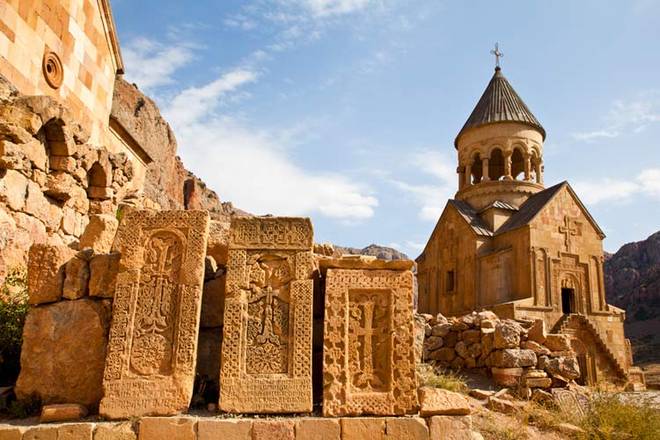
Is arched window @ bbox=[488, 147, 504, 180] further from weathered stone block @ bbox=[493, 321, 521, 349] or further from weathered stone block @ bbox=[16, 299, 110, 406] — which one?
weathered stone block @ bbox=[16, 299, 110, 406]

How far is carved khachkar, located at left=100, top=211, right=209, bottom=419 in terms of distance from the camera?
135 inches

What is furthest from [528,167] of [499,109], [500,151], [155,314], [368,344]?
[155,314]

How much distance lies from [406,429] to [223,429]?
3.89 feet

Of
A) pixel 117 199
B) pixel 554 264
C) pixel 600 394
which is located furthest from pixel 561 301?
pixel 117 199

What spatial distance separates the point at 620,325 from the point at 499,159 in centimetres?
774

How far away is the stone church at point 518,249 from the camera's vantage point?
600 inches

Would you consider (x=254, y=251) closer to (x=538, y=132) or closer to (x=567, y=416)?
(x=567, y=416)

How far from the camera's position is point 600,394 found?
4.85 metres

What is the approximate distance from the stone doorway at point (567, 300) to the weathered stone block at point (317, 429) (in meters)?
14.9

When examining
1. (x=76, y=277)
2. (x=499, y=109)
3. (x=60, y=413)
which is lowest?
(x=60, y=413)

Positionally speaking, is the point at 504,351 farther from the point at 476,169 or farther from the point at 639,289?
the point at 639,289

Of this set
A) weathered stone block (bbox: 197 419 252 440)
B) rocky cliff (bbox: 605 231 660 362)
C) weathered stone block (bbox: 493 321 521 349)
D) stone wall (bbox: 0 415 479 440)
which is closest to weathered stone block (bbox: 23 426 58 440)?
stone wall (bbox: 0 415 479 440)

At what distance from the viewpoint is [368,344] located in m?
3.76

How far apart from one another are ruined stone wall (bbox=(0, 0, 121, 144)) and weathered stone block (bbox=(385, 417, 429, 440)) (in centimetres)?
488
